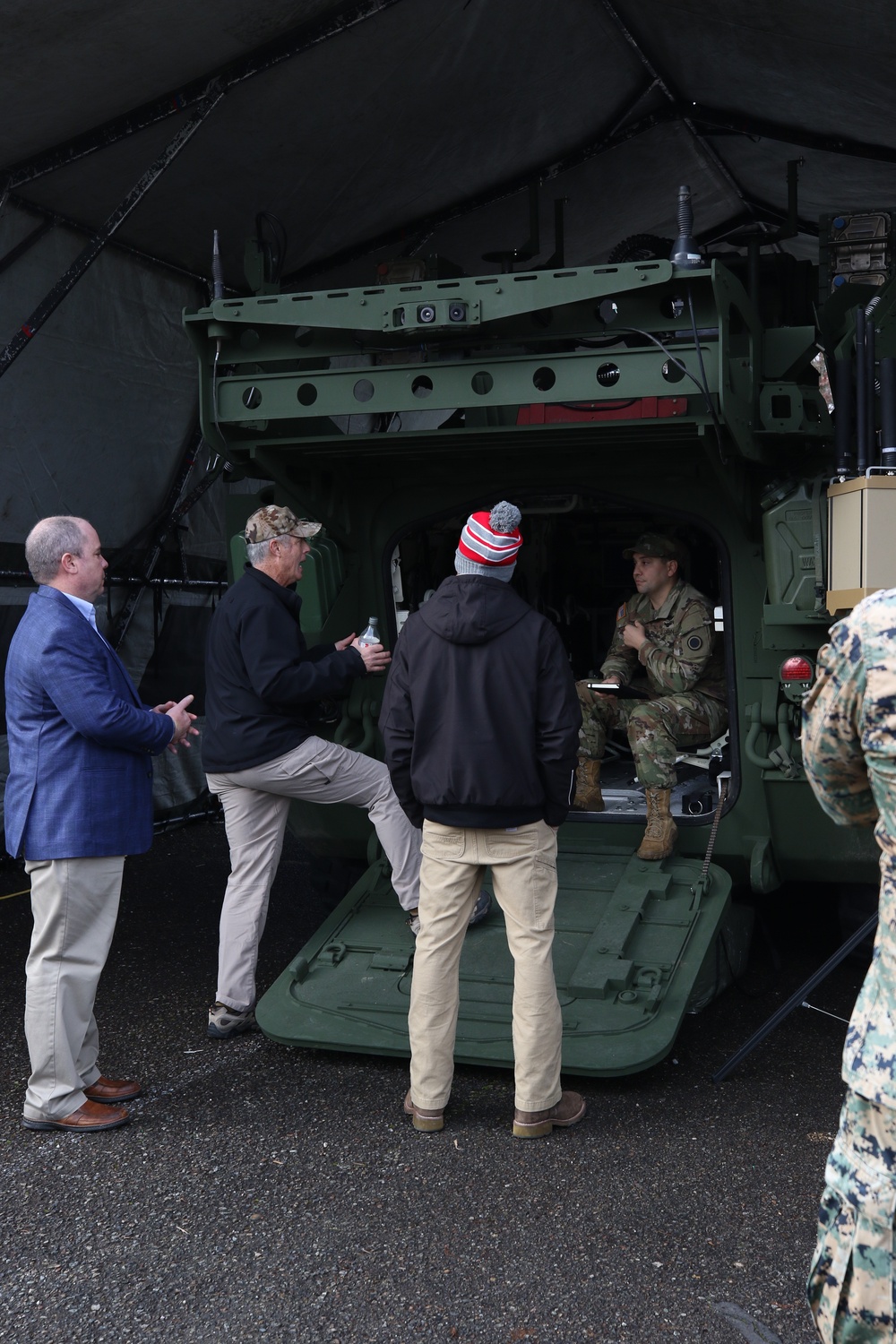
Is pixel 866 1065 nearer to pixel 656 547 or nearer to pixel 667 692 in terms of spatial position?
pixel 667 692

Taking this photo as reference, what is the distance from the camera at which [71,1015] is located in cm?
374

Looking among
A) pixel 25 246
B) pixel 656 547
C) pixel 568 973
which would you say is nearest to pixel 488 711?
pixel 568 973

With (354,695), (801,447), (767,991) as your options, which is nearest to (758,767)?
(767,991)

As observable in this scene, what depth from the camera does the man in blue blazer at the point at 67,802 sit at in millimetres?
3719

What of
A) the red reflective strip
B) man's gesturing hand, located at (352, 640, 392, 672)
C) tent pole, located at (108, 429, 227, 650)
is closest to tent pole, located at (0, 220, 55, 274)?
tent pole, located at (108, 429, 227, 650)

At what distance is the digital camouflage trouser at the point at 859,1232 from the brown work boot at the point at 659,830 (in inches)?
122

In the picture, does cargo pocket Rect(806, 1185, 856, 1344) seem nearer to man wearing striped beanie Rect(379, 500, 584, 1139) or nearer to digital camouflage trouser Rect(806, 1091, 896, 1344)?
digital camouflage trouser Rect(806, 1091, 896, 1344)

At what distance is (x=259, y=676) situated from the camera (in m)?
4.42

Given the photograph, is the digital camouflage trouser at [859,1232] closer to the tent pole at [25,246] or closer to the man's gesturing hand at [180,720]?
the man's gesturing hand at [180,720]

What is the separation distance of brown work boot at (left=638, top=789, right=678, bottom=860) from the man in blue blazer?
6.84 feet

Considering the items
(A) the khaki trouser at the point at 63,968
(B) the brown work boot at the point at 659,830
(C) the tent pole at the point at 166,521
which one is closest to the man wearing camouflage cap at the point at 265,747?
(A) the khaki trouser at the point at 63,968

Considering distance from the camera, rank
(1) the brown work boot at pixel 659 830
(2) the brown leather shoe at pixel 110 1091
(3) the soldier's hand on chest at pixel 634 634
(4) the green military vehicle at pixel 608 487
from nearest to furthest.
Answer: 1. (2) the brown leather shoe at pixel 110 1091
2. (4) the green military vehicle at pixel 608 487
3. (1) the brown work boot at pixel 659 830
4. (3) the soldier's hand on chest at pixel 634 634

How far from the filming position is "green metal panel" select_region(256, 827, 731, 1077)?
407cm

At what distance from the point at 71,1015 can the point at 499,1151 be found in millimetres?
1325
